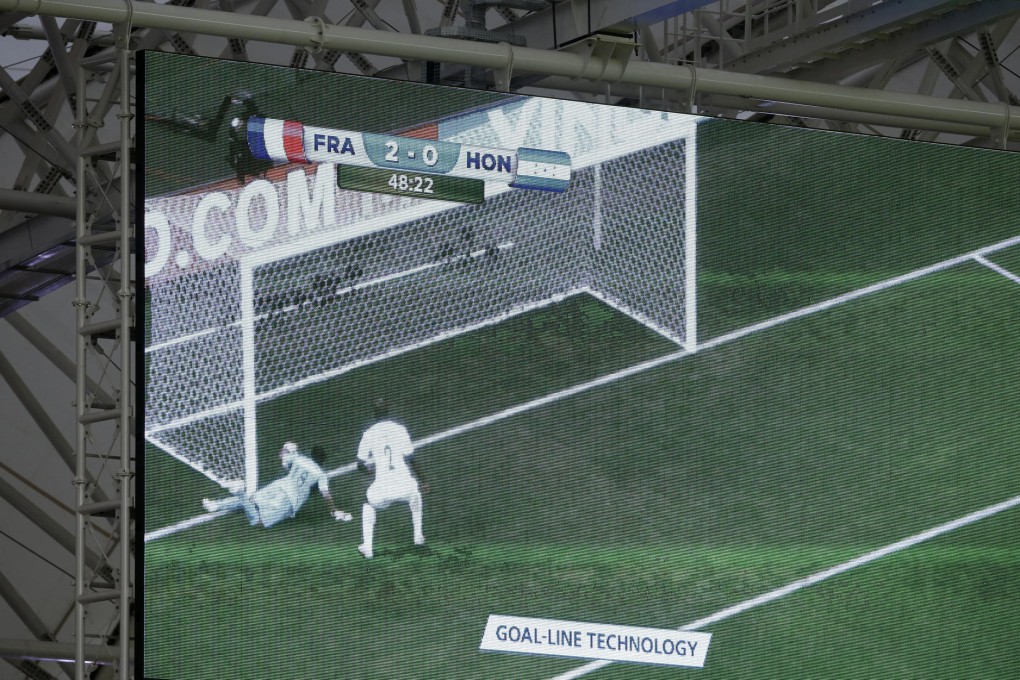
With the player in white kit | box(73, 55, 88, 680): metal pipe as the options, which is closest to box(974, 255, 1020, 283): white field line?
the player in white kit

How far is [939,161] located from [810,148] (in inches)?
29.1

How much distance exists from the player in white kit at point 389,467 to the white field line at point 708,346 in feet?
0.26

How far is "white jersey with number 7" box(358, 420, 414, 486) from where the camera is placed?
8.39 meters

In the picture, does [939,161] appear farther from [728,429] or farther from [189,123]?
[189,123]

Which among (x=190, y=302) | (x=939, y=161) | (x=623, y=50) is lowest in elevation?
Answer: (x=190, y=302)

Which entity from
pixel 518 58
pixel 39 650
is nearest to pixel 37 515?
pixel 39 650

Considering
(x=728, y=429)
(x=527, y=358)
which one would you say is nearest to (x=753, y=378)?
(x=728, y=429)

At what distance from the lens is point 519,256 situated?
8.78m

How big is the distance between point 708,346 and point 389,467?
1.72 m

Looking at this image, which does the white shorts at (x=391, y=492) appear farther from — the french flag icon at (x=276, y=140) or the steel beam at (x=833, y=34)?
the steel beam at (x=833, y=34)

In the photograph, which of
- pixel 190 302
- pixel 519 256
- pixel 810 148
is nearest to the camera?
pixel 190 302

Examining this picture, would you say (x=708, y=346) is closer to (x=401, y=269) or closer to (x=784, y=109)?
(x=401, y=269)

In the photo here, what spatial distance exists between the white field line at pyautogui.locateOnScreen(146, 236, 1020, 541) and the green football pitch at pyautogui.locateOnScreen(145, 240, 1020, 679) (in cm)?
3

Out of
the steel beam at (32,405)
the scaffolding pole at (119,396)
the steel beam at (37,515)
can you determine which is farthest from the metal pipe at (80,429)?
the steel beam at (32,405)
